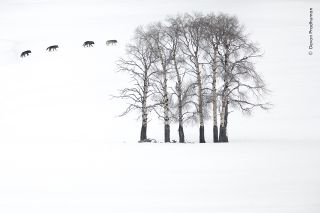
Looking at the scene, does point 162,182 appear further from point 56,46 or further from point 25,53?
point 56,46

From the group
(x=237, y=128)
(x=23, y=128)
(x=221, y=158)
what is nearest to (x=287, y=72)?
(x=237, y=128)

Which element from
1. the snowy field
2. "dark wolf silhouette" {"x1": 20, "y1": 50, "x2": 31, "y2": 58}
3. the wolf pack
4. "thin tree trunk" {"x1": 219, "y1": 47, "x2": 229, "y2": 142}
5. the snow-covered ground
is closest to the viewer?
the snowy field

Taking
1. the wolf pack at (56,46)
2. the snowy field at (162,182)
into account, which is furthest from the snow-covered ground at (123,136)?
the wolf pack at (56,46)

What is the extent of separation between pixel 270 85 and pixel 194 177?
44.5 m

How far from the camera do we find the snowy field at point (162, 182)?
13.2 meters

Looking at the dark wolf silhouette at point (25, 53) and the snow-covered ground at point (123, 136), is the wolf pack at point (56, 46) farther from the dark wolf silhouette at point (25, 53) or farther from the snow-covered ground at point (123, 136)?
the snow-covered ground at point (123, 136)

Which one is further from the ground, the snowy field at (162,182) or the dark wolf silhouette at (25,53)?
the dark wolf silhouette at (25,53)

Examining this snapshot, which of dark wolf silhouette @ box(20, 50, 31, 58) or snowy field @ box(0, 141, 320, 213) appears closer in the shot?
snowy field @ box(0, 141, 320, 213)

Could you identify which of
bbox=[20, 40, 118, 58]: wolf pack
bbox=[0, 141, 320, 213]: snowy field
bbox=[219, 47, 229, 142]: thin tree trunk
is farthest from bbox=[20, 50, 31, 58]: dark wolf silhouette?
bbox=[0, 141, 320, 213]: snowy field

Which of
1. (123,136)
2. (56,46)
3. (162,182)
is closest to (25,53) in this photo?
(56,46)

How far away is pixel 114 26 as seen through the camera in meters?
104

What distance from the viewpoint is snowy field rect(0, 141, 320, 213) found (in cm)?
1323

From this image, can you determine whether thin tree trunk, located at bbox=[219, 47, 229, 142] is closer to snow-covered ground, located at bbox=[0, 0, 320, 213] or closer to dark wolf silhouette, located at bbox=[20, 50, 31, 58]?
snow-covered ground, located at bbox=[0, 0, 320, 213]

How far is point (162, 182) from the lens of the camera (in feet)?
55.1
